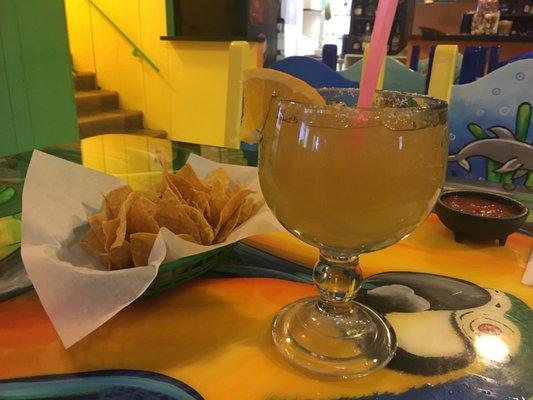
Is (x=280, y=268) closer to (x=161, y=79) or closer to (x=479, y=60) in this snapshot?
(x=479, y=60)

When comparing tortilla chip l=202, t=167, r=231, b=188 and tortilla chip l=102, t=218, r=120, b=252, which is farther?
tortilla chip l=202, t=167, r=231, b=188

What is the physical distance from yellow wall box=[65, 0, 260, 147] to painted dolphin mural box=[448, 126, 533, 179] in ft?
9.60

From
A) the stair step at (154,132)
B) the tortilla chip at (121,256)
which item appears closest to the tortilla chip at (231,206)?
the tortilla chip at (121,256)

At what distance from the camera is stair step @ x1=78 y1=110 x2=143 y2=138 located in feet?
14.2

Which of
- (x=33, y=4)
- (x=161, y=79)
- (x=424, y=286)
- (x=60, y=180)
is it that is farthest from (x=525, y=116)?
(x=161, y=79)

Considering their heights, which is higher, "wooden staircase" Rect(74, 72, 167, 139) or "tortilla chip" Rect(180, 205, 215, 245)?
"tortilla chip" Rect(180, 205, 215, 245)

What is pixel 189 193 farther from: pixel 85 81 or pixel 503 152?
pixel 85 81

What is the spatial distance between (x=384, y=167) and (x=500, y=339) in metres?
0.23

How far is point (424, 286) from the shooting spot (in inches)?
23.6

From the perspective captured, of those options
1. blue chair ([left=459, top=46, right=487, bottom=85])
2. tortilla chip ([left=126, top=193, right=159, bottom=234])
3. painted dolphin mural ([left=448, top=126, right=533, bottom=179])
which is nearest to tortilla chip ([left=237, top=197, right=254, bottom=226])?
tortilla chip ([left=126, top=193, right=159, bottom=234])

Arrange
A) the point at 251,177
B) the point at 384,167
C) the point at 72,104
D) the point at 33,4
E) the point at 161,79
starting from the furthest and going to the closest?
the point at 161,79, the point at 72,104, the point at 33,4, the point at 251,177, the point at 384,167

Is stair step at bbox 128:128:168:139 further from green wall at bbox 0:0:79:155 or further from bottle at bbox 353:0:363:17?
bottle at bbox 353:0:363:17

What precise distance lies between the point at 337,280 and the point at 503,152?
108cm

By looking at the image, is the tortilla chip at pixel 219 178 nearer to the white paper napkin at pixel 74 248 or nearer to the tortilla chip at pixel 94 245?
the white paper napkin at pixel 74 248
